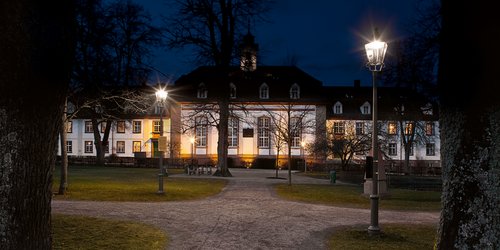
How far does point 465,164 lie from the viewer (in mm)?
4027

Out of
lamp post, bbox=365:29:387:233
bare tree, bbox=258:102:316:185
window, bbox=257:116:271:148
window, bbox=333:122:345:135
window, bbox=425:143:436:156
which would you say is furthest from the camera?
window, bbox=425:143:436:156

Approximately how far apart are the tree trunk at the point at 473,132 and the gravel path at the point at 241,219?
507 cm

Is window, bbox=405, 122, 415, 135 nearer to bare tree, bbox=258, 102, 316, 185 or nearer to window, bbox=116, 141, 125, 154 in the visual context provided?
bare tree, bbox=258, 102, 316, 185

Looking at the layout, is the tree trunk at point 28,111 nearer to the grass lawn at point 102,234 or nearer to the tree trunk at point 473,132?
the tree trunk at point 473,132

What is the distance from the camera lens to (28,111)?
397 cm

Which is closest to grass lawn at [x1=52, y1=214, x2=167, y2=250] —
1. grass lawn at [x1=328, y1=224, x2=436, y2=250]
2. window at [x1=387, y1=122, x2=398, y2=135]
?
grass lawn at [x1=328, y1=224, x2=436, y2=250]

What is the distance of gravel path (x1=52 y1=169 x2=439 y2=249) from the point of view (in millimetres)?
9266

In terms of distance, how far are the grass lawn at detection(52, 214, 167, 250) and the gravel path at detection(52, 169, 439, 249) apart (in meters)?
0.42

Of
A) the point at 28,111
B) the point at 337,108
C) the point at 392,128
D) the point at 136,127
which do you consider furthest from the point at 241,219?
the point at 136,127

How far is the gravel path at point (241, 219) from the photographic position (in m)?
9.27

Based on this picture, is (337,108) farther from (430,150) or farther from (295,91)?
(430,150)

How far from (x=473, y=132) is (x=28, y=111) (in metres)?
3.89

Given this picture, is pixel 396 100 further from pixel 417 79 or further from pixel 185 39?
pixel 185 39

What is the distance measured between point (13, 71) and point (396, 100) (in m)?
38.9
